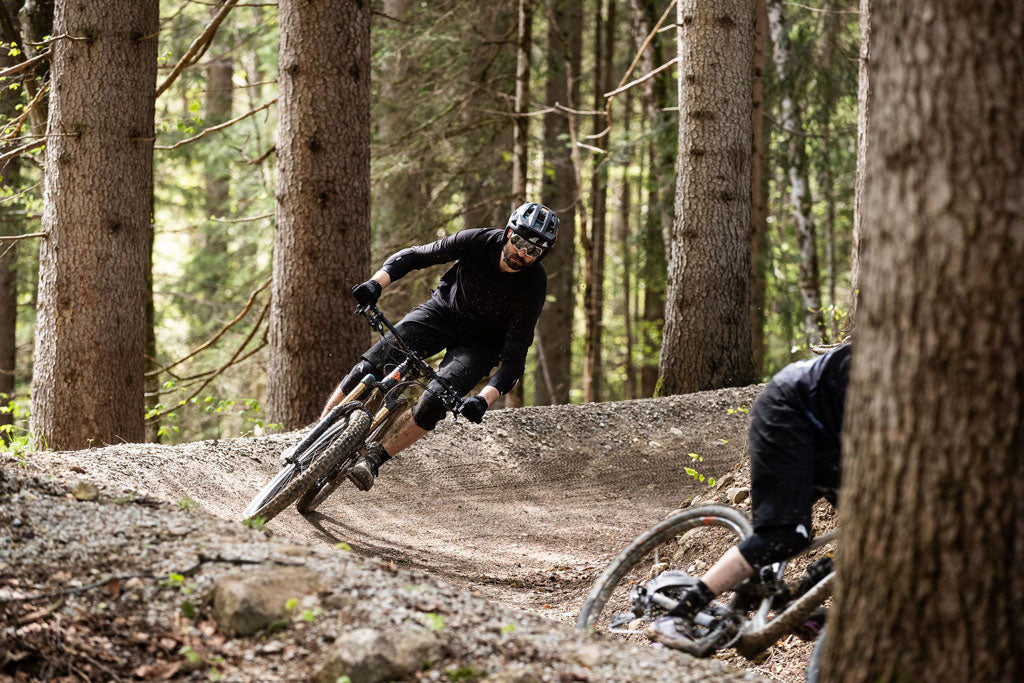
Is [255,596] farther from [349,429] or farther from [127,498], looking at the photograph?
[349,429]

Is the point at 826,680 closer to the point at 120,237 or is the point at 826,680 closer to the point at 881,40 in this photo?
the point at 881,40

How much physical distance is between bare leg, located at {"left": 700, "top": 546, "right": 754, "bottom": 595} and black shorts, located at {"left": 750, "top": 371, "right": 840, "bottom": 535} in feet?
0.50

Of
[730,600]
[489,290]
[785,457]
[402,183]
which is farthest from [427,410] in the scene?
[402,183]

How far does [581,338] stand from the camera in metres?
27.4

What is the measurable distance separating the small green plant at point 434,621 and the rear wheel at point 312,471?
2261mm

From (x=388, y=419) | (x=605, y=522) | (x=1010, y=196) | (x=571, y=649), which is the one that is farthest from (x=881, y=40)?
(x=605, y=522)

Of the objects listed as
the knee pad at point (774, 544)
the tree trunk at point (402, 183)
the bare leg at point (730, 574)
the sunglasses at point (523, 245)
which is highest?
the tree trunk at point (402, 183)

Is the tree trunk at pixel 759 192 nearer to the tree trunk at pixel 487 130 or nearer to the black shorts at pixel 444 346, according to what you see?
the tree trunk at pixel 487 130

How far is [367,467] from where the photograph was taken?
20.4ft

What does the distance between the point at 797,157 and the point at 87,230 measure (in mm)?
12350

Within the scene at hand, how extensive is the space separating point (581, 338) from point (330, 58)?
1933 cm

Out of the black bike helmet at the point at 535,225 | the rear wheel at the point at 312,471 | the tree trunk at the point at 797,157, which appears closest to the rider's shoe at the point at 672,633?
the rear wheel at the point at 312,471

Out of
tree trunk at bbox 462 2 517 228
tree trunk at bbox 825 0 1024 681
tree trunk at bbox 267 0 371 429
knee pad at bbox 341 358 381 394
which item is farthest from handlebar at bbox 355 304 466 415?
tree trunk at bbox 462 2 517 228

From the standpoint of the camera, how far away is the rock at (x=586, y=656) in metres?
3.37
